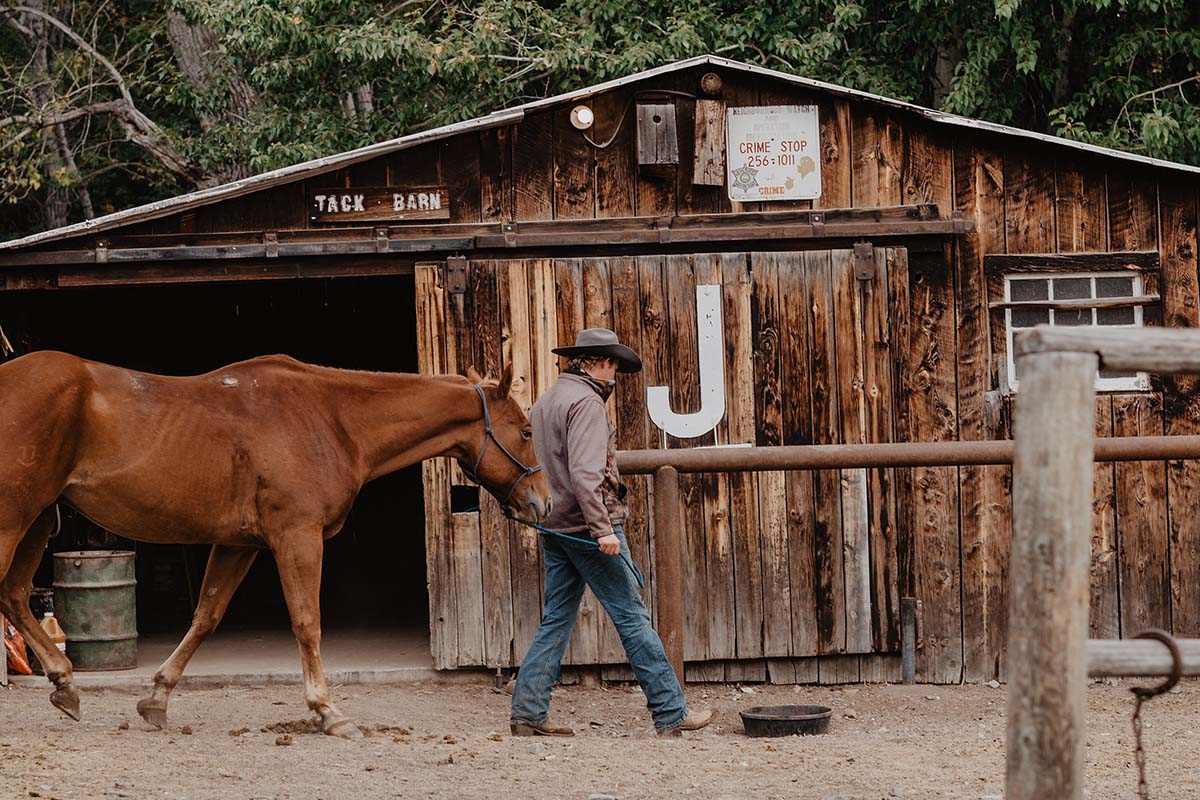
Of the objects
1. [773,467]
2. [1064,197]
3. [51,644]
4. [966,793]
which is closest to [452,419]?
[773,467]

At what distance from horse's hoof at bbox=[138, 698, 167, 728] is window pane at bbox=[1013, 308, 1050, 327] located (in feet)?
17.3

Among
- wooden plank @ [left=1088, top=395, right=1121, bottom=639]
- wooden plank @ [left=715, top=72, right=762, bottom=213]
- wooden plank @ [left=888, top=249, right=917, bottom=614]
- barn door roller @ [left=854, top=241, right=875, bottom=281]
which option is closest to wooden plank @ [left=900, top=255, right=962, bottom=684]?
wooden plank @ [left=888, top=249, right=917, bottom=614]

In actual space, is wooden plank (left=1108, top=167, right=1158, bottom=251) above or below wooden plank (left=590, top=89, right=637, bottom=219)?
below

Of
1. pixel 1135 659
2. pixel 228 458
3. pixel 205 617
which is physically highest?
pixel 228 458

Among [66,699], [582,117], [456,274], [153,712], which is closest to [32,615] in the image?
[66,699]

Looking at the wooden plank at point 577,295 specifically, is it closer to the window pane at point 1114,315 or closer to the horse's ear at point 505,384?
the horse's ear at point 505,384

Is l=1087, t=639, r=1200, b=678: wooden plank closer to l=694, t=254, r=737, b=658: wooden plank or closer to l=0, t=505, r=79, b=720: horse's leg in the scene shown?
l=0, t=505, r=79, b=720: horse's leg

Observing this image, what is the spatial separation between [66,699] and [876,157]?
534 cm

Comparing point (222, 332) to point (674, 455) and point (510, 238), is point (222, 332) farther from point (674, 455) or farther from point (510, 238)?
point (674, 455)

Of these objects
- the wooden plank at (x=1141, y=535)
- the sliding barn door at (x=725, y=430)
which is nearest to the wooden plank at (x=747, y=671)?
the sliding barn door at (x=725, y=430)

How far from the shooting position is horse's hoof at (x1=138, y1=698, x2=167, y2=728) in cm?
698

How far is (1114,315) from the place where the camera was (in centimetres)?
881

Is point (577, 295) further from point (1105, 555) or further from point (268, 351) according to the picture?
point (268, 351)

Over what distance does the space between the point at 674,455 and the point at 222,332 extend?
6804 millimetres
